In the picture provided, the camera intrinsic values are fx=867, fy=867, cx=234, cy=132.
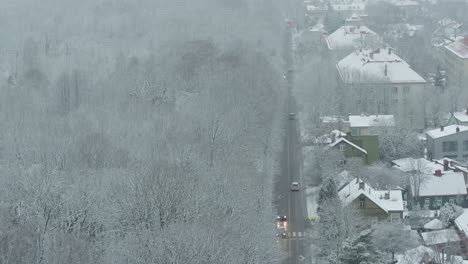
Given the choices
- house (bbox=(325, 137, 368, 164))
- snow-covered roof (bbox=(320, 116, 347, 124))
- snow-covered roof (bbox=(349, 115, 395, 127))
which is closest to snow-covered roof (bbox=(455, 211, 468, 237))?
house (bbox=(325, 137, 368, 164))

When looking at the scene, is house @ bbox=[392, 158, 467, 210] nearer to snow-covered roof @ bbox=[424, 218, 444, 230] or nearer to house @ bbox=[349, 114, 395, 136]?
snow-covered roof @ bbox=[424, 218, 444, 230]

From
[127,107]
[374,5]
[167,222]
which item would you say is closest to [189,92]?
[127,107]

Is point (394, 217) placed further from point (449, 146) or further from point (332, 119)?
point (332, 119)

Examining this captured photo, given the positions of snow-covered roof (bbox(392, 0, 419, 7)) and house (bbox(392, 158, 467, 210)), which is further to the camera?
snow-covered roof (bbox(392, 0, 419, 7))

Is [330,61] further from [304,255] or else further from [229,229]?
[229,229]

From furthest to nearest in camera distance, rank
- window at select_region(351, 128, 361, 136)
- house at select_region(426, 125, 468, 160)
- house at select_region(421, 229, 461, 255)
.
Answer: window at select_region(351, 128, 361, 136) < house at select_region(426, 125, 468, 160) < house at select_region(421, 229, 461, 255)

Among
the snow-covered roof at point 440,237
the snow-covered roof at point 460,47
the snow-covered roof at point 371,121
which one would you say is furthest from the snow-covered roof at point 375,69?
the snow-covered roof at point 440,237
